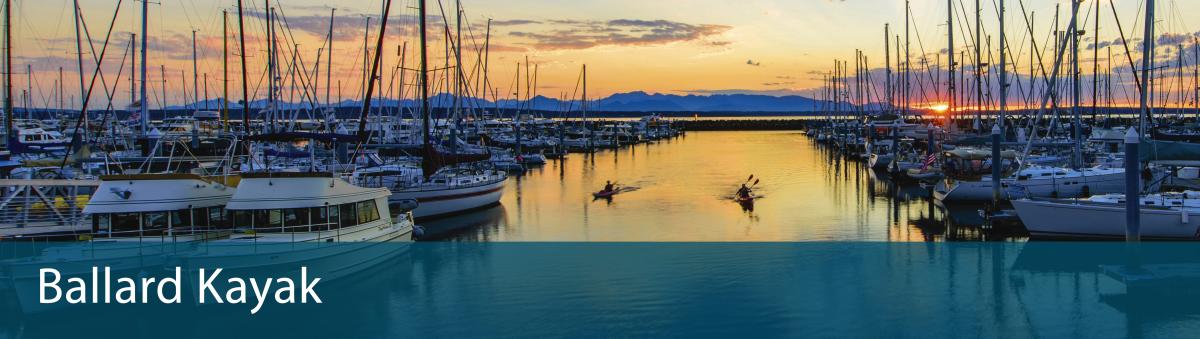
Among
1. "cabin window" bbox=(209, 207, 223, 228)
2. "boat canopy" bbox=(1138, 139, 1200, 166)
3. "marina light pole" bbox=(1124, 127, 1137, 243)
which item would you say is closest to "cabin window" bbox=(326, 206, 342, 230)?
"cabin window" bbox=(209, 207, 223, 228)

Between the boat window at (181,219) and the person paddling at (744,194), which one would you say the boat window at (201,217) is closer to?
the boat window at (181,219)

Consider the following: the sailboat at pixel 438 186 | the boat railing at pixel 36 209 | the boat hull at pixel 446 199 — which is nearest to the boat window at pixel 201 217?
the boat railing at pixel 36 209

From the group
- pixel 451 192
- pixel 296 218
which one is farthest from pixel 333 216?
pixel 451 192

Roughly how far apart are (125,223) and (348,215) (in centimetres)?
548

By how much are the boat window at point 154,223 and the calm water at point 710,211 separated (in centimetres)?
1230

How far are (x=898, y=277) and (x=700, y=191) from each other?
1053 inches

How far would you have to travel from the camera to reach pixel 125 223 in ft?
71.2

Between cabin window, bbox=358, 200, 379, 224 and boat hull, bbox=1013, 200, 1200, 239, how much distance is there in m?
21.1

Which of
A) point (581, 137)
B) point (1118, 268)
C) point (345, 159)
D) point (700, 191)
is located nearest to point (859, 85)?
point (581, 137)

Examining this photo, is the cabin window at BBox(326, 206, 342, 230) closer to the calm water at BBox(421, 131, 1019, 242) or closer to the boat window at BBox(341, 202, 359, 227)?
the boat window at BBox(341, 202, 359, 227)

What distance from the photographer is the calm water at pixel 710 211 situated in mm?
33938

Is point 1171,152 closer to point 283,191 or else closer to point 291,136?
point 283,191

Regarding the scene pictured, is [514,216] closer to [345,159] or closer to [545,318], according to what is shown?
[345,159]

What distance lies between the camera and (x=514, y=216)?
40.2m
